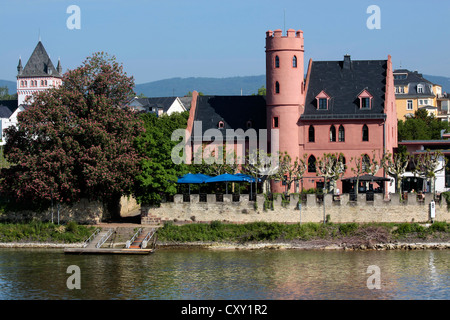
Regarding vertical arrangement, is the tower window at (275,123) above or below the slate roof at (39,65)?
below

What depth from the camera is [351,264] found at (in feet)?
172

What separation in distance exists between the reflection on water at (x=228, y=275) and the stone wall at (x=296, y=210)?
4.68 m

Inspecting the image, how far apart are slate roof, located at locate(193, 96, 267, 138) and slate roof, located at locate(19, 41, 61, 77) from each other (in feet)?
360

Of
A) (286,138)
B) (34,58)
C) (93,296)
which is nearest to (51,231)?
(93,296)

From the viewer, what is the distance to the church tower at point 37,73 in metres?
182

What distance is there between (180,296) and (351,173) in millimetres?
31790

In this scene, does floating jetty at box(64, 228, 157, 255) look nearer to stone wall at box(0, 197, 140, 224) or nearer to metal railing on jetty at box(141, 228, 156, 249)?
metal railing on jetty at box(141, 228, 156, 249)

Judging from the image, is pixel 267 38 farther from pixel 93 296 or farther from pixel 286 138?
pixel 93 296

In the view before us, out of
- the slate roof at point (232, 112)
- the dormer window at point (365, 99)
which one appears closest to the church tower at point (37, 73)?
the slate roof at point (232, 112)

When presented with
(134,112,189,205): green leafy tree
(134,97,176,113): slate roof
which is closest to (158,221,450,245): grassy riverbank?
(134,112,189,205): green leafy tree

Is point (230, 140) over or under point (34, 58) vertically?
under

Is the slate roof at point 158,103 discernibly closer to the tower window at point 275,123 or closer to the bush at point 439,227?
the tower window at point 275,123

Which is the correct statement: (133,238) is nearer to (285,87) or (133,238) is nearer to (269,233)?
(269,233)

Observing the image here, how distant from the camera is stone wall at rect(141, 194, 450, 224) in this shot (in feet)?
202
